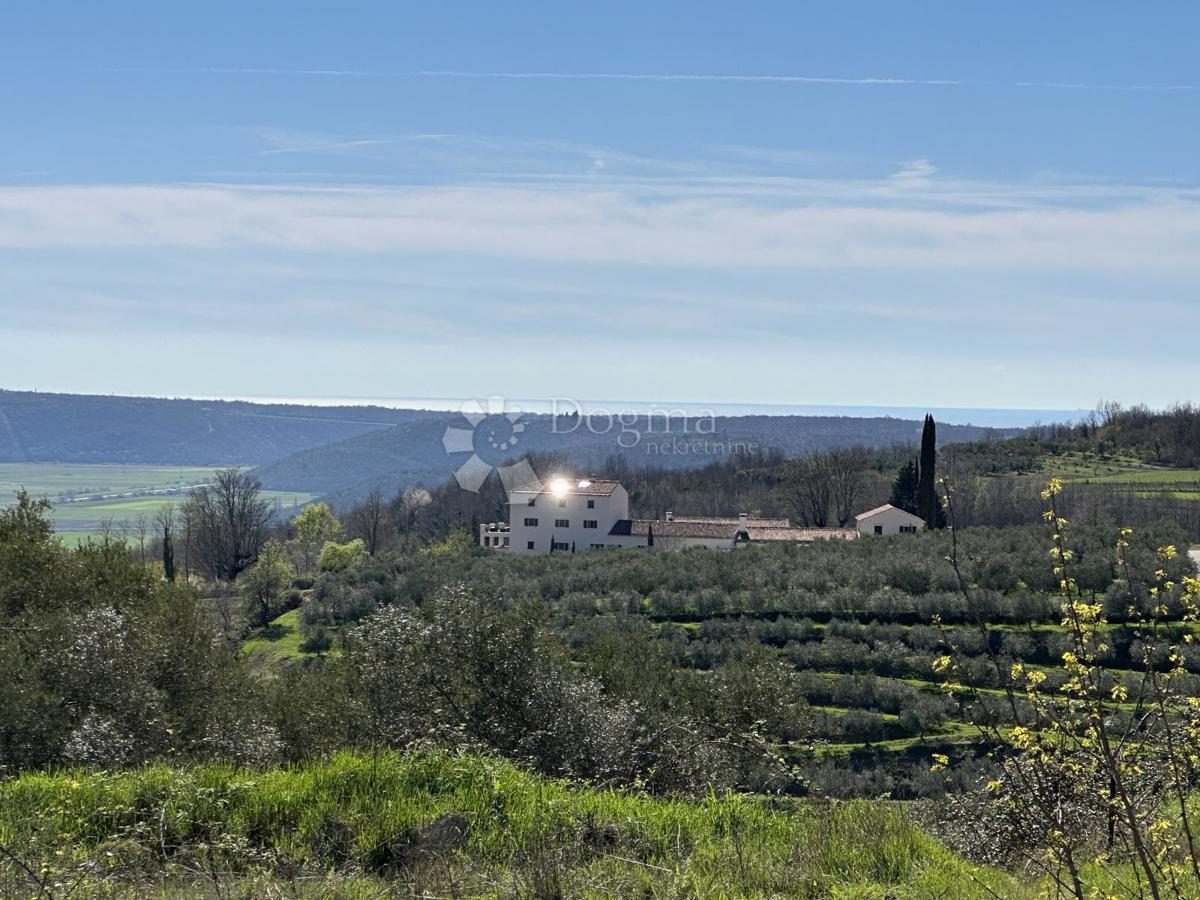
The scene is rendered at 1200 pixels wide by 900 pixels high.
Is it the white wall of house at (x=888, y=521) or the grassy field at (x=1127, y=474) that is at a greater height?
the grassy field at (x=1127, y=474)

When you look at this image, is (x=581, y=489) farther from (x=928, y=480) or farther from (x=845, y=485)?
(x=928, y=480)

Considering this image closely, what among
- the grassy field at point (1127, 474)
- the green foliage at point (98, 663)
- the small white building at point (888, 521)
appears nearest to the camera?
the green foliage at point (98, 663)

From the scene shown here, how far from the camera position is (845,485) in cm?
10612

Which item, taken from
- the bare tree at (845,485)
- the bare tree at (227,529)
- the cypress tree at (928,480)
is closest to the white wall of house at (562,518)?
the bare tree at (845,485)

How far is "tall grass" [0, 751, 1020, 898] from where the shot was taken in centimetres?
670

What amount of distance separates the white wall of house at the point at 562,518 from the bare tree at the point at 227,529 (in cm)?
2502

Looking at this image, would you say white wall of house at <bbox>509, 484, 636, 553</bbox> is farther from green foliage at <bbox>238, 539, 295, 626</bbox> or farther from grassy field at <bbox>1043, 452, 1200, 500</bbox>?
grassy field at <bbox>1043, 452, 1200, 500</bbox>

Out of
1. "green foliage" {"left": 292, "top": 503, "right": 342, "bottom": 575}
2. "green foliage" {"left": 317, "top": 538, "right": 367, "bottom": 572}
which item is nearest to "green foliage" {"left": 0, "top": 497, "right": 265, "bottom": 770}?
"green foliage" {"left": 317, "top": 538, "right": 367, "bottom": 572}

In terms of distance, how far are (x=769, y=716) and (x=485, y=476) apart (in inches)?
5338

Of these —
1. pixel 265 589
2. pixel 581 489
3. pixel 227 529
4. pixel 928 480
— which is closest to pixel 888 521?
pixel 928 480

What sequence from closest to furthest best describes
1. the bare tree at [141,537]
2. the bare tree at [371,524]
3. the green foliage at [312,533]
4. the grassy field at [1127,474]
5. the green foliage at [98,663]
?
1. the green foliage at [98,663]
2. the bare tree at [141,537]
3. the grassy field at [1127,474]
4. the green foliage at [312,533]
5. the bare tree at [371,524]

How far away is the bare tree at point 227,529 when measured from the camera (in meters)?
96.7

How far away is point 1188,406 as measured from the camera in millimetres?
156500

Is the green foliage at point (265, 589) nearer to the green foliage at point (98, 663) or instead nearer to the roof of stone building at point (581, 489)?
the roof of stone building at point (581, 489)
